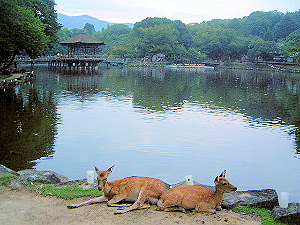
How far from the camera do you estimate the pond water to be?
1259 cm

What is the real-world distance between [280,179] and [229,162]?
2.02m

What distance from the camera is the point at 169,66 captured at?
89.4 metres

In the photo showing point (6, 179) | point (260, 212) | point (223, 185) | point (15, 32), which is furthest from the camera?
point (15, 32)

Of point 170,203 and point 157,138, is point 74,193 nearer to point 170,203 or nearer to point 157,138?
point 170,203

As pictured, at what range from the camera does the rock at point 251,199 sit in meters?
7.58

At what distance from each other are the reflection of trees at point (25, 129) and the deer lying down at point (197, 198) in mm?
6725

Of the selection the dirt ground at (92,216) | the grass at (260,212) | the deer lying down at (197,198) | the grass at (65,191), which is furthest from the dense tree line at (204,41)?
the grass at (260,212)

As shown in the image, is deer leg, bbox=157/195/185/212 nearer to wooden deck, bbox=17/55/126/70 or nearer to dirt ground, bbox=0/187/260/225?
dirt ground, bbox=0/187/260/225

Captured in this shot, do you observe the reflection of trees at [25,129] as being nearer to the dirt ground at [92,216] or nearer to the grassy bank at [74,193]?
the grassy bank at [74,193]

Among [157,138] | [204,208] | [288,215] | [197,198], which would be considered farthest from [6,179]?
[157,138]

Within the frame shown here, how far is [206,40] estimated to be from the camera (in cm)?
10419

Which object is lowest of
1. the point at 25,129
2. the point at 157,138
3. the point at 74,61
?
the point at 157,138

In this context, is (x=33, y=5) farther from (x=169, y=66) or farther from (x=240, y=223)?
(x=240, y=223)

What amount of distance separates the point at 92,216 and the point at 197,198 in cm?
194
